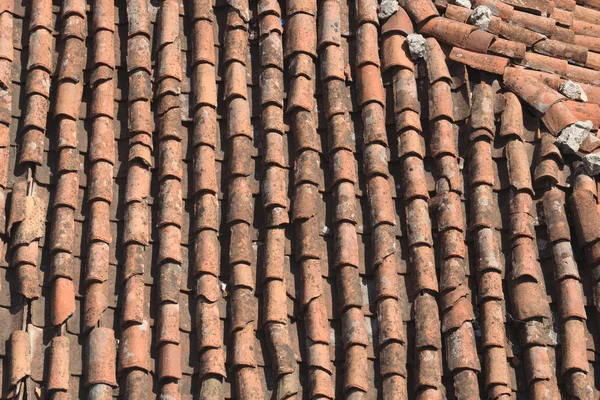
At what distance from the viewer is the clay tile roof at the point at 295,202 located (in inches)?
276

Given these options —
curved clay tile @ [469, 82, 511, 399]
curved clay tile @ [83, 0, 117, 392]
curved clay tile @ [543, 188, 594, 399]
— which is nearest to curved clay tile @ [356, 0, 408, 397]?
curved clay tile @ [469, 82, 511, 399]

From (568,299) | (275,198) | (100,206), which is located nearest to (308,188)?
(275,198)

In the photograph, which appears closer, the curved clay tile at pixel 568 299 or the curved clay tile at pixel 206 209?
the curved clay tile at pixel 206 209

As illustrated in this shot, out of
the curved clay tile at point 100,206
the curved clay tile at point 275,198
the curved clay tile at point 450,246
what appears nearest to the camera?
the curved clay tile at point 100,206

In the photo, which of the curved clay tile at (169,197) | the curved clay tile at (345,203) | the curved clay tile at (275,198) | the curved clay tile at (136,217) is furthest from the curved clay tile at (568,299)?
the curved clay tile at (136,217)

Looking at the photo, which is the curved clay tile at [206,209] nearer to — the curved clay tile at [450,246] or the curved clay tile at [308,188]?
the curved clay tile at [308,188]

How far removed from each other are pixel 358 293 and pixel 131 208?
1.43m

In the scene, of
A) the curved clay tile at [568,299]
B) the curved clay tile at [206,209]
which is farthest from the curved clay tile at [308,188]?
the curved clay tile at [568,299]

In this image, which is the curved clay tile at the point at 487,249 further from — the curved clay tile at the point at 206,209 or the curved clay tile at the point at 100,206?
the curved clay tile at the point at 100,206

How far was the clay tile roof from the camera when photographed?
7016 millimetres

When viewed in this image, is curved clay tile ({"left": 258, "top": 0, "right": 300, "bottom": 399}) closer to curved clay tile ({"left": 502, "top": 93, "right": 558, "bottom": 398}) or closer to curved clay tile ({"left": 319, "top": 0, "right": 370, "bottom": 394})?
curved clay tile ({"left": 319, "top": 0, "right": 370, "bottom": 394})

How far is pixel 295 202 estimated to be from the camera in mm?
7613

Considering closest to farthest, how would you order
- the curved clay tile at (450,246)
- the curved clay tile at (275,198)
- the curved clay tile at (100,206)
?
the curved clay tile at (100,206) < the curved clay tile at (275,198) < the curved clay tile at (450,246)

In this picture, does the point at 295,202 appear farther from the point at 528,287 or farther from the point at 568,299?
the point at 568,299
